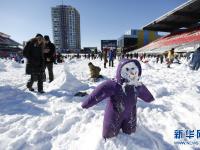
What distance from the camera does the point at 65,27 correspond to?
110312 millimetres

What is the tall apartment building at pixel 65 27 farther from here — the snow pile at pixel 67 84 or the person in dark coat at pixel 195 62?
the snow pile at pixel 67 84

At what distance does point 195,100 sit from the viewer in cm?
381

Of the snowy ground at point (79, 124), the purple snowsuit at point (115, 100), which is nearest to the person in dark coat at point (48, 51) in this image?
the snowy ground at point (79, 124)

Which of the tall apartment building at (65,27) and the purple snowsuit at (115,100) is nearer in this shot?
the purple snowsuit at (115,100)

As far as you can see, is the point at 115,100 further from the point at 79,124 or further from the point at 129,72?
the point at 79,124

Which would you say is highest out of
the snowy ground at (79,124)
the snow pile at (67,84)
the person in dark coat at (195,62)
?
the person in dark coat at (195,62)

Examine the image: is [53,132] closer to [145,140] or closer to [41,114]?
[41,114]

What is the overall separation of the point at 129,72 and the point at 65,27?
373ft

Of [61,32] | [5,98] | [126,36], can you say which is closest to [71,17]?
[61,32]

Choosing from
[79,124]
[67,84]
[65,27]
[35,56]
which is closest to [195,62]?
[67,84]

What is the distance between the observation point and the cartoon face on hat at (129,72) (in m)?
2.26

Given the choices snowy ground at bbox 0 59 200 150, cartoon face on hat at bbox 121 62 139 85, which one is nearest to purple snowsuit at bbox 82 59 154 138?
cartoon face on hat at bbox 121 62 139 85

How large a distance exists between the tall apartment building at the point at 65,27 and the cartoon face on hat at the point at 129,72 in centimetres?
10753

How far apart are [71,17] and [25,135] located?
117883 millimetres
